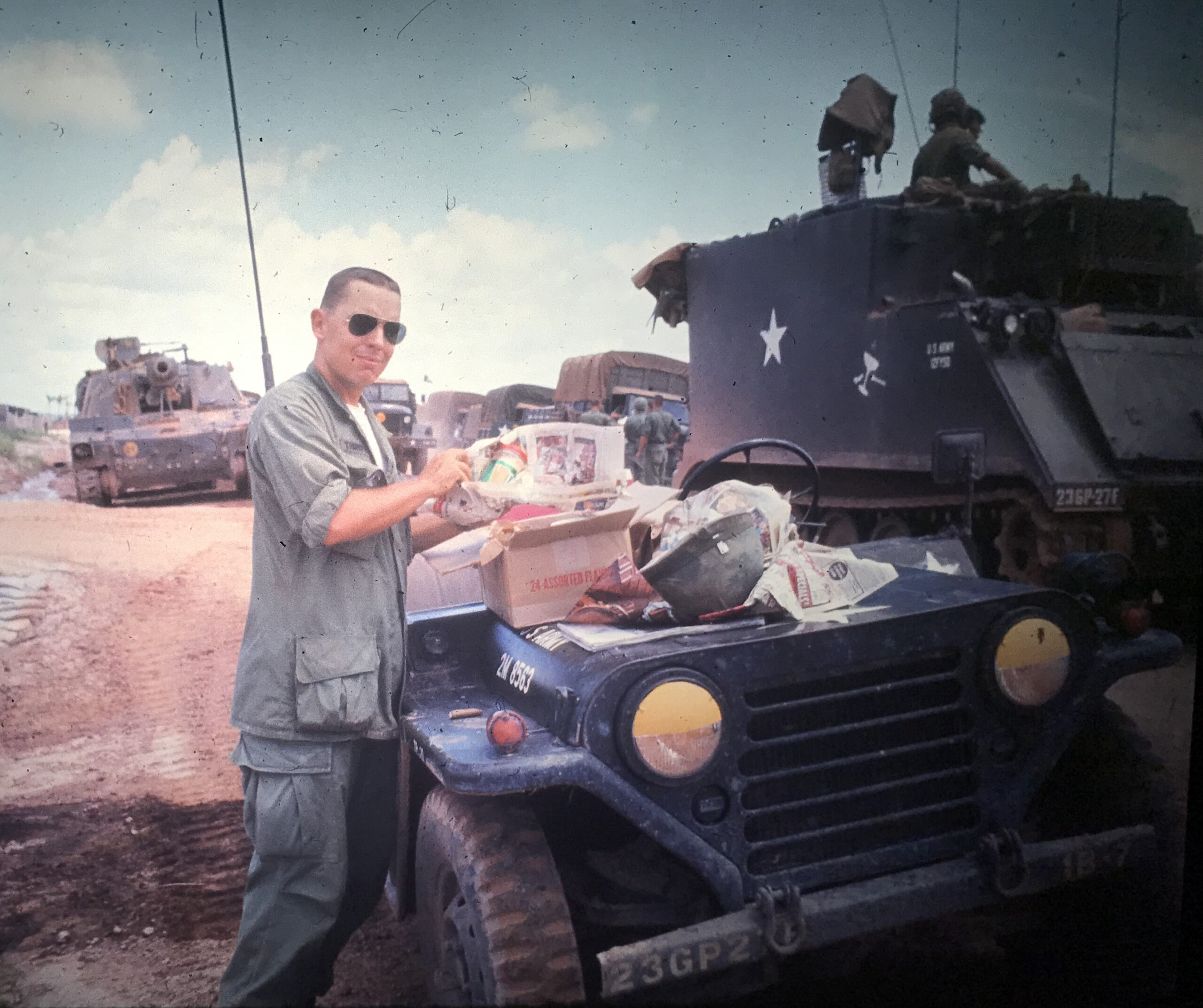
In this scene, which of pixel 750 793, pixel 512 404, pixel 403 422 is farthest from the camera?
pixel 512 404

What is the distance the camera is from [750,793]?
90.9 inches

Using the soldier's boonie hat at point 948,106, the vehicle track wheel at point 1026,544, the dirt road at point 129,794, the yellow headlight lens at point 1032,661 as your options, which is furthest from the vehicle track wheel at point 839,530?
the yellow headlight lens at point 1032,661

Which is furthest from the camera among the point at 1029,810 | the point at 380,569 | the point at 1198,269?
the point at 1198,269

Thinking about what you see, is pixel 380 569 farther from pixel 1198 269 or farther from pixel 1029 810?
pixel 1198 269

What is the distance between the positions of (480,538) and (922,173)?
5903mm

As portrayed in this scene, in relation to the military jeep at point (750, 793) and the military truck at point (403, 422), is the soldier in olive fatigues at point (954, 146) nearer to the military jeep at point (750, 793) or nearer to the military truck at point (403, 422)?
the military jeep at point (750, 793)

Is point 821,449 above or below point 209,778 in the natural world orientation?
above

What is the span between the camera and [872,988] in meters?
2.75

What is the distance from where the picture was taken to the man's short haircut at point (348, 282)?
8.61 feet

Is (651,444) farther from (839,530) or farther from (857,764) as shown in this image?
(857,764)

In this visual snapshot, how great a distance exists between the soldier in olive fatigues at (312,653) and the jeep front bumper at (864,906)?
90 cm

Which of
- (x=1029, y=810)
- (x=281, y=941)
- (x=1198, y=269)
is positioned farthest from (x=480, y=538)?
(x=1198, y=269)

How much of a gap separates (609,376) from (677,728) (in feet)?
55.0

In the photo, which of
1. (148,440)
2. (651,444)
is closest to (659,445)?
(651,444)
